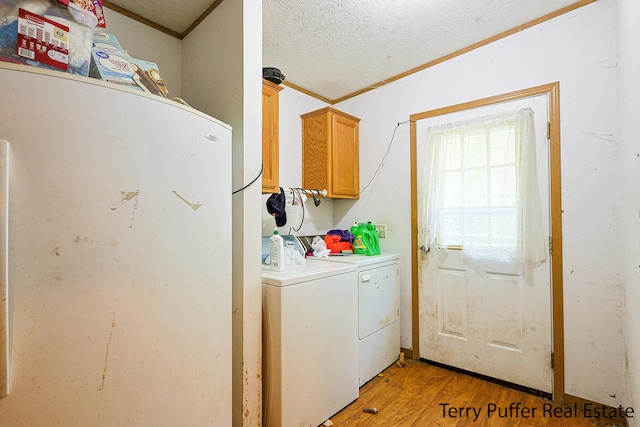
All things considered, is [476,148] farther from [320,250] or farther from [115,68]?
[115,68]

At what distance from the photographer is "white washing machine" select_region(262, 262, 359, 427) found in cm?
149

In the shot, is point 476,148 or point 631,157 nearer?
point 631,157

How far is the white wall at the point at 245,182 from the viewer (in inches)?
55.9

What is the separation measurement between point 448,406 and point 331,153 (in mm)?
1999

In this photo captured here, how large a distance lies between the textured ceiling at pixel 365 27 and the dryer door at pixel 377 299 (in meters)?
1.64

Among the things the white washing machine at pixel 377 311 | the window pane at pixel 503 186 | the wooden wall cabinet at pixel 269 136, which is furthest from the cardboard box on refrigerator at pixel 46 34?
the window pane at pixel 503 186

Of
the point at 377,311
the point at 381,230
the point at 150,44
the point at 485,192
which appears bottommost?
the point at 377,311

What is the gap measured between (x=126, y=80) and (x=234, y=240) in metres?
0.79

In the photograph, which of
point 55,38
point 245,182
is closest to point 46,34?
point 55,38

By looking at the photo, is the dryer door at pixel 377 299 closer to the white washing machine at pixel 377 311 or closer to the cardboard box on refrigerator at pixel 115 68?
the white washing machine at pixel 377 311

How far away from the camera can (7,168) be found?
2.32 ft

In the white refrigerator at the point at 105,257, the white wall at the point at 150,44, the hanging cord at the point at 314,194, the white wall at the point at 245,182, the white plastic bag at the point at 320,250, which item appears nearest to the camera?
the white refrigerator at the point at 105,257

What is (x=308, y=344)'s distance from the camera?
1.61 m

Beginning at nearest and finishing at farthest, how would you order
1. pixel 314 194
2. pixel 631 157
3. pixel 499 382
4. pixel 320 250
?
pixel 631 157, pixel 499 382, pixel 320 250, pixel 314 194
